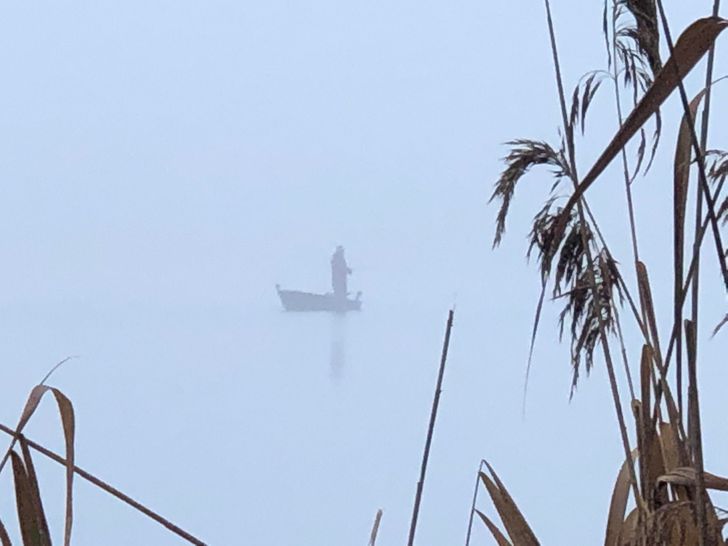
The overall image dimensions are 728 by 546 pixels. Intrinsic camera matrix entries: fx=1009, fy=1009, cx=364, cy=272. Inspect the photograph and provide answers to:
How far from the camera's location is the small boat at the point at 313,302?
124 inches

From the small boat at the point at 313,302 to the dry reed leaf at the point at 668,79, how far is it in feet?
9.00

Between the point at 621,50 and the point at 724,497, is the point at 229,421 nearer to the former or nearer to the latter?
the point at 724,497

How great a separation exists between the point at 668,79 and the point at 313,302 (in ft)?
9.50

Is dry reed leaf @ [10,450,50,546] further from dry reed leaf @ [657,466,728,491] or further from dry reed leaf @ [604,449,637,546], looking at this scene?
dry reed leaf @ [604,449,637,546]

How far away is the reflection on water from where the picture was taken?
9.06 ft

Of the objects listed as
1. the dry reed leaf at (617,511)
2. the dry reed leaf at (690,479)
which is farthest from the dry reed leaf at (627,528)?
the dry reed leaf at (690,479)

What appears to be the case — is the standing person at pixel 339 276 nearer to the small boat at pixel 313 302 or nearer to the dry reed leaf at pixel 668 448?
the small boat at pixel 313 302

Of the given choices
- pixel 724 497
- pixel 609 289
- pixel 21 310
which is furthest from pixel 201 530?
pixel 609 289

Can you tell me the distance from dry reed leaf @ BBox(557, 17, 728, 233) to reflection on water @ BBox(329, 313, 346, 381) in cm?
242

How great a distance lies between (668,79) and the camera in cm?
33

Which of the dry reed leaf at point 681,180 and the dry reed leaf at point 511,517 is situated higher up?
the dry reed leaf at point 681,180

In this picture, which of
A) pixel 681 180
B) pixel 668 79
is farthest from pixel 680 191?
pixel 668 79

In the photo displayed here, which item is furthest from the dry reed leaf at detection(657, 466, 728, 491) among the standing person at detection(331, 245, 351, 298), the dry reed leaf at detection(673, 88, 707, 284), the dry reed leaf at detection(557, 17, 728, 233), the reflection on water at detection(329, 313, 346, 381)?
the standing person at detection(331, 245, 351, 298)

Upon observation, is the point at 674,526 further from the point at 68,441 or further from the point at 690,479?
the point at 68,441
